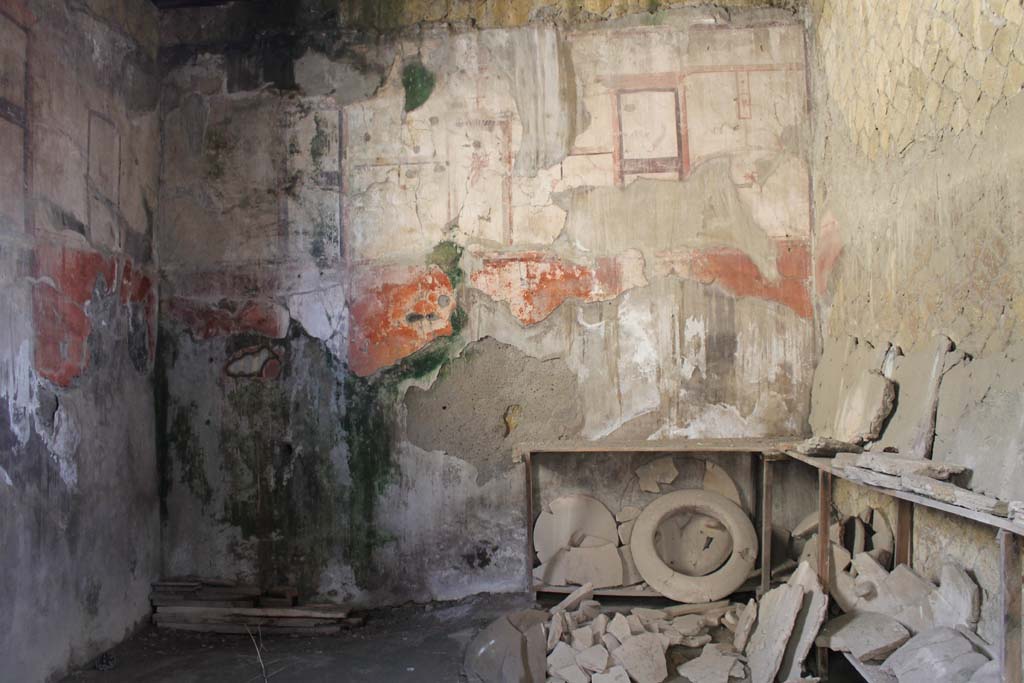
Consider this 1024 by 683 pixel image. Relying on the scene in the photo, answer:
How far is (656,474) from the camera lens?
16.2 feet

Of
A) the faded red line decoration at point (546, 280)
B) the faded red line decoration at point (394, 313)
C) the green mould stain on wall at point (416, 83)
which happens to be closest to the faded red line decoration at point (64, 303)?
the faded red line decoration at point (394, 313)

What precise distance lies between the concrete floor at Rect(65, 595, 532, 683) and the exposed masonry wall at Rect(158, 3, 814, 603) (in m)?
0.21

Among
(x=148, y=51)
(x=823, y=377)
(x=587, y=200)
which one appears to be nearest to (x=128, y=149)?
(x=148, y=51)

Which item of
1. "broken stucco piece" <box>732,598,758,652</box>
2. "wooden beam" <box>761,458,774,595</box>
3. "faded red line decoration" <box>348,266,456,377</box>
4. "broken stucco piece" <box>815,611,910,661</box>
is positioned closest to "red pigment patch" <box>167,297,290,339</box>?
"faded red line decoration" <box>348,266,456,377</box>

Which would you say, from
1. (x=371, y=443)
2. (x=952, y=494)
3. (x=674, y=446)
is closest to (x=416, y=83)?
(x=371, y=443)

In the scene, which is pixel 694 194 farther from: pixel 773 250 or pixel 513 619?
pixel 513 619

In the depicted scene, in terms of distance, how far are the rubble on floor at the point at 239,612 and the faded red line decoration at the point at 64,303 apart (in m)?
1.53

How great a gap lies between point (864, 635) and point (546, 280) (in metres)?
2.57

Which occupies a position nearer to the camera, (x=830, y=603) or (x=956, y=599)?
(x=956, y=599)

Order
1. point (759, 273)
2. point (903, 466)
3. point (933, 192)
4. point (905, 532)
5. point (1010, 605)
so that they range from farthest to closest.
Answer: point (759, 273) < point (905, 532) < point (933, 192) < point (903, 466) < point (1010, 605)

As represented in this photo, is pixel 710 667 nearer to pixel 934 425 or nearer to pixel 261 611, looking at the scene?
pixel 934 425

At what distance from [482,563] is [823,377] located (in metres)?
2.28

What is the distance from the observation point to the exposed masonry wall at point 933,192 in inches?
103

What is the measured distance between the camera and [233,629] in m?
4.79
